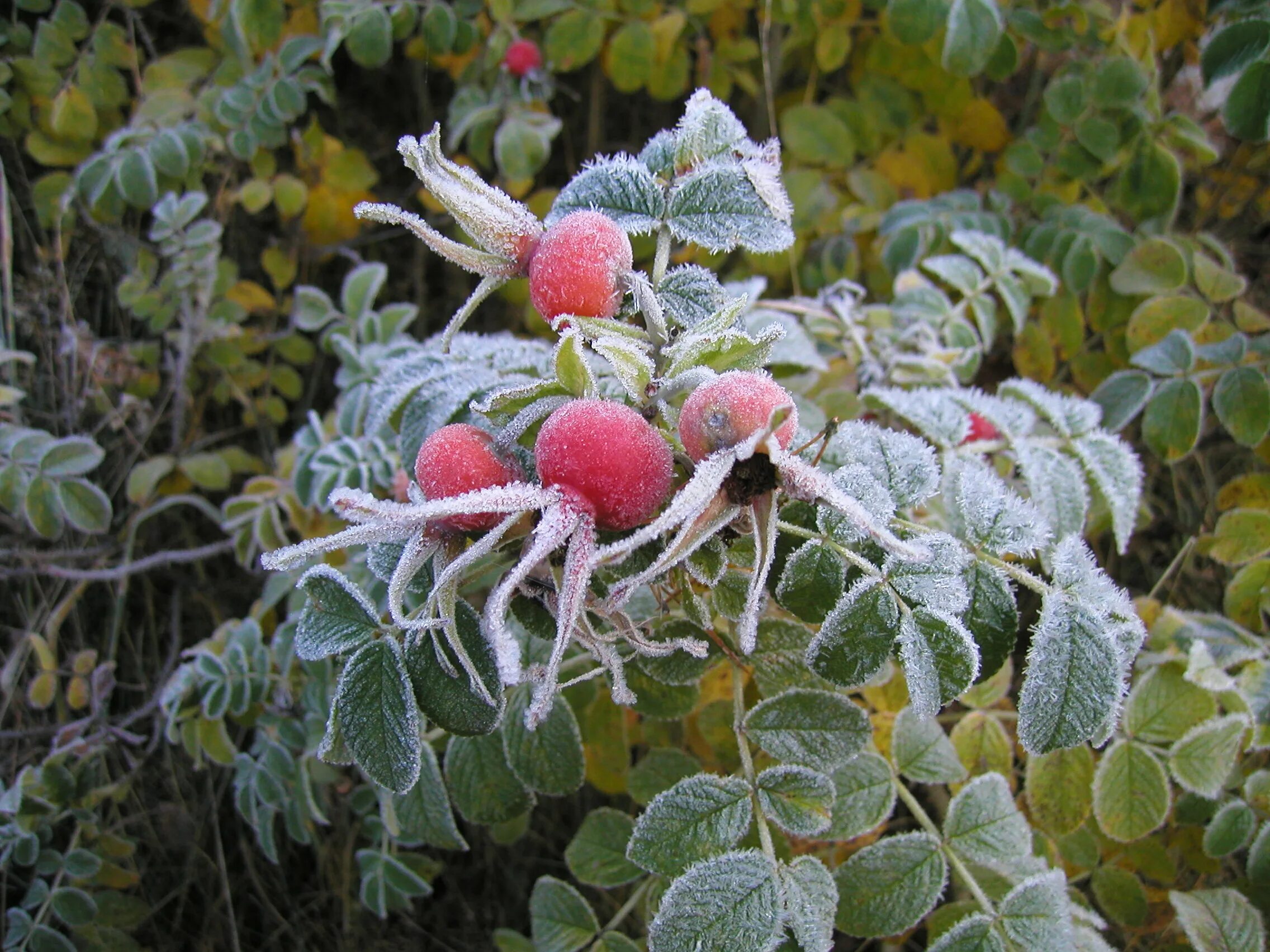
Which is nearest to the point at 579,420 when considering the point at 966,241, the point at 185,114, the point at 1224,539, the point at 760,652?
the point at 760,652

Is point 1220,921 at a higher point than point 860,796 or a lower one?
lower

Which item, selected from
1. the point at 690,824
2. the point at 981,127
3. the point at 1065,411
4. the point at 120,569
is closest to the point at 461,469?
the point at 690,824

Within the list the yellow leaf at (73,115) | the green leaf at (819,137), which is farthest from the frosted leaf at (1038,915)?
the yellow leaf at (73,115)

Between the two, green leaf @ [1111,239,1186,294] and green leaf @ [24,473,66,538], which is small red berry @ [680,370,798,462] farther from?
green leaf @ [24,473,66,538]

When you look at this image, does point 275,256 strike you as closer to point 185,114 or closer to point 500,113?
point 185,114

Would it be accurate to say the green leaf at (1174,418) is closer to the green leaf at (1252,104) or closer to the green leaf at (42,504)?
the green leaf at (1252,104)

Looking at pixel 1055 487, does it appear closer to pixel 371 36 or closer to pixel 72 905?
pixel 371 36
